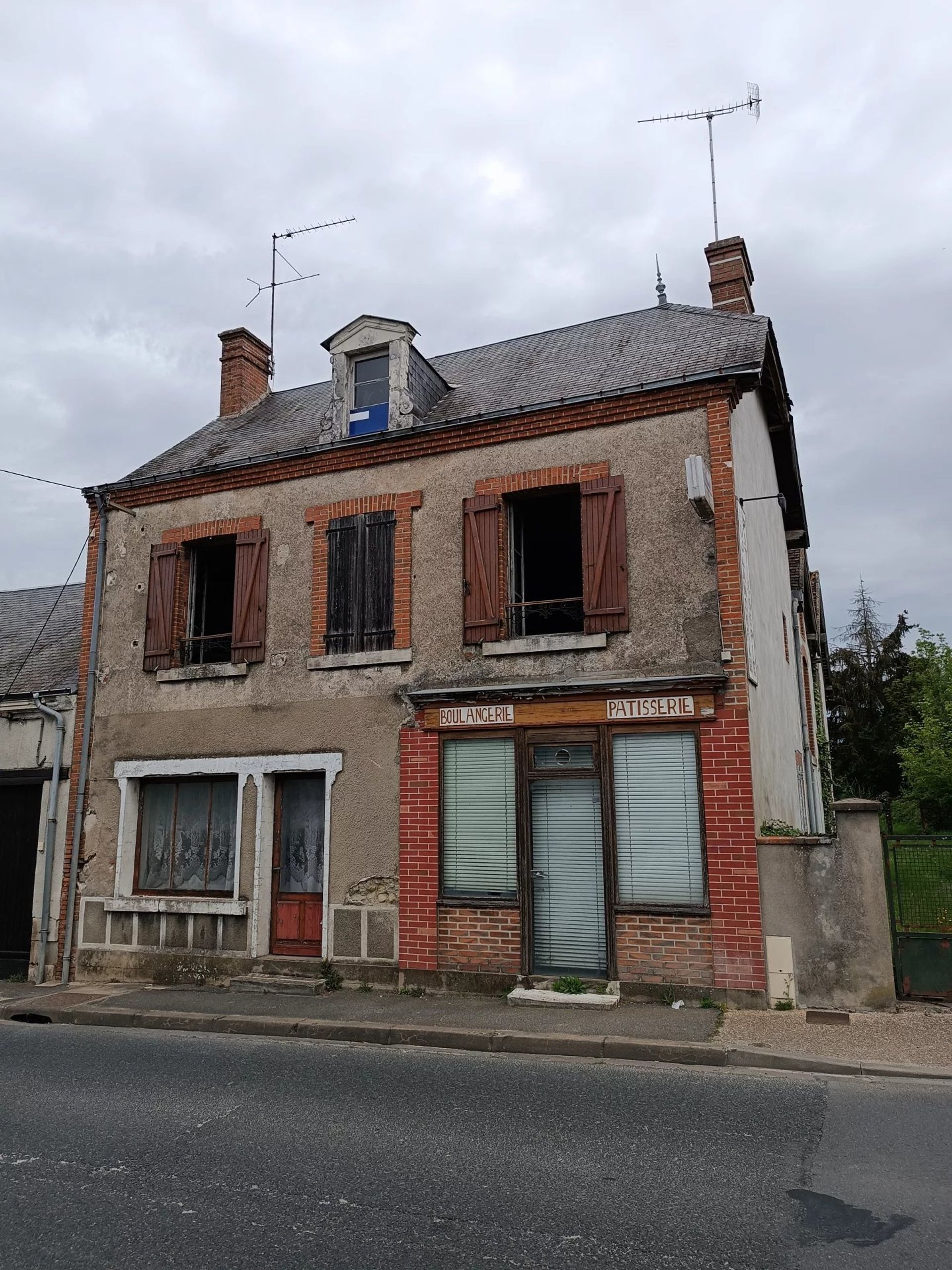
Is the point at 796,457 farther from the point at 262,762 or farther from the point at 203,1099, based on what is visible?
the point at 203,1099

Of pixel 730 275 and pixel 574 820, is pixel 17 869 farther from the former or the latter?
pixel 730 275

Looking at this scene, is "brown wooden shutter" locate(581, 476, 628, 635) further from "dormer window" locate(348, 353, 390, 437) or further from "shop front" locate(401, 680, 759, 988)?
"dormer window" locate(348, 353, 390, 437)

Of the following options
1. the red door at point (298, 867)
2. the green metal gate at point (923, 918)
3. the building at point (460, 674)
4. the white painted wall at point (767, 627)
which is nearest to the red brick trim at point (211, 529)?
the building at point (460, 674)

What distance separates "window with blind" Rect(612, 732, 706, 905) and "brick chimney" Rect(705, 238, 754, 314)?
682 centimetres

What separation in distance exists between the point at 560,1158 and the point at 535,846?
463 cm

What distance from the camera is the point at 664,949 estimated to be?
343 inches

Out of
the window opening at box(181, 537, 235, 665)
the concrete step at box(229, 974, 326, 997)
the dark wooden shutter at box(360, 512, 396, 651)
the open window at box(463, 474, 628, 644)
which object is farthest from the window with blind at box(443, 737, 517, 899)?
the window opening at box(181, 537, 235, 665)

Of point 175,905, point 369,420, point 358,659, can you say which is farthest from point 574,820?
point 369,420

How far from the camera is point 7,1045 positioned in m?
8.23

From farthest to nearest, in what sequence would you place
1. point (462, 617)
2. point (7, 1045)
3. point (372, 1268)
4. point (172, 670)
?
point (172, 670) → point (462, 617) → point (7, 1045) → point (372, 1268)

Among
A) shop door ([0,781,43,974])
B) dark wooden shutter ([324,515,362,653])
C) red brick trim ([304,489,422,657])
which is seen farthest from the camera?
shop door ([0,781,43,974])

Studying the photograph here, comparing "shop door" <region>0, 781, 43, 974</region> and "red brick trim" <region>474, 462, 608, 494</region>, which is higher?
"red brick trim" <region>474, 462, 608, 494</region>

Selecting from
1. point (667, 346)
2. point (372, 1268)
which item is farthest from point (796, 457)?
point (372, 1268)

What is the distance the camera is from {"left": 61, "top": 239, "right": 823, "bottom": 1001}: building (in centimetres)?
909
